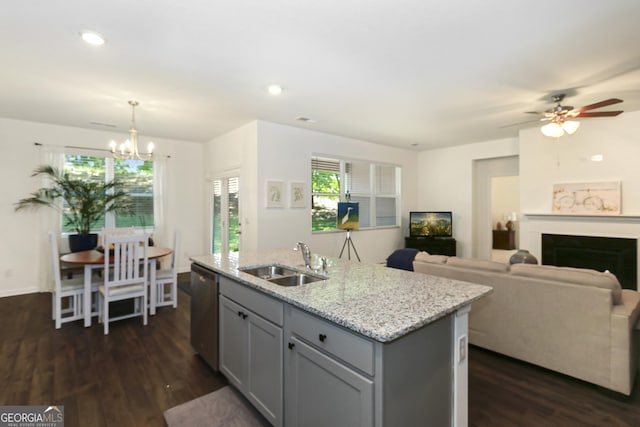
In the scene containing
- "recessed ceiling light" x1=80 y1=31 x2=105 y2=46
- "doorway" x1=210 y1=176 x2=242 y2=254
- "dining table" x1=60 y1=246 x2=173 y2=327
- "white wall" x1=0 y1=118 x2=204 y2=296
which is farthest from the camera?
"doorway" x1=210 y1=176 x2=242 y2=254

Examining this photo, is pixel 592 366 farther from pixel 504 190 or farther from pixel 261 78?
pixel 504 190

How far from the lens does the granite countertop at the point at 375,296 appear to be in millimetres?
1295

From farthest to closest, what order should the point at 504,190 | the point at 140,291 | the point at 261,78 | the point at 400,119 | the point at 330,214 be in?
the point at 504,190 → the point at 330,214 → the point at 400,119 → the point at 140,291 → the point at 261,78

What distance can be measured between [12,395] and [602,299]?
4265 mm

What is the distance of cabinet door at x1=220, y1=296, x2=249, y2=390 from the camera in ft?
6.89

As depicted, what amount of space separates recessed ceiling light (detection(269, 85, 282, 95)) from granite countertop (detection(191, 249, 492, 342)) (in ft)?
6.70

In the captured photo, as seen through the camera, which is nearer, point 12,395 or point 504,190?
point 12,395

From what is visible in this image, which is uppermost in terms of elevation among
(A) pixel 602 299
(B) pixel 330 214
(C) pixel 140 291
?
(B) pixel 330 214

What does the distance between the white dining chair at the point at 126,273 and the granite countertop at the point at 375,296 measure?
62.5 inches

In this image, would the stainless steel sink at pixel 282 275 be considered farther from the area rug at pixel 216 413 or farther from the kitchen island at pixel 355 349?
the area rug at pixel 216 413

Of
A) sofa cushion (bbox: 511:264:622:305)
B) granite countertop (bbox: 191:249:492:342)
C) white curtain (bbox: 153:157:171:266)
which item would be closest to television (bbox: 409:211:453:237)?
sofa cushion (bbox: 511:264:622:305)

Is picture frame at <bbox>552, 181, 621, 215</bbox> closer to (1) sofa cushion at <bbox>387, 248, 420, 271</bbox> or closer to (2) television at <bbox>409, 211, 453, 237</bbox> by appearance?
(2) television at <bbox>409, 211, 453, 237</bbox>

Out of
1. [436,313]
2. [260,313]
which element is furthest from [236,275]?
[436,313]

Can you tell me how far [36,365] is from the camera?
2.66 metres
